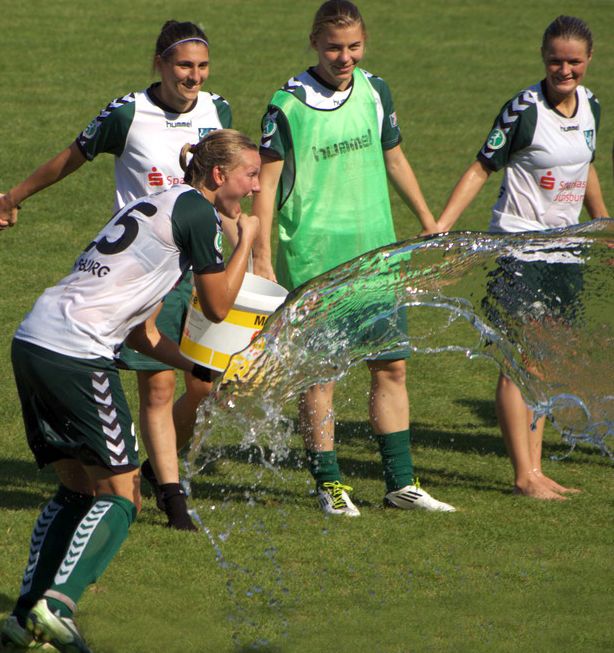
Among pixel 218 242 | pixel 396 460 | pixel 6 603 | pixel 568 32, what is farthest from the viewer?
pixel 568 32

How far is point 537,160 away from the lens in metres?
6.57

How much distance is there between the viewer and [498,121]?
662 centimetres

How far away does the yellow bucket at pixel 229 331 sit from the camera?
5.67m

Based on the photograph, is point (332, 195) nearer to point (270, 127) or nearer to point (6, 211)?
point (270, 127)

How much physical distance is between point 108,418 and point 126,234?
66 cm

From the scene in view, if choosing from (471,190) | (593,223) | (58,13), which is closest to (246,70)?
(58,13)

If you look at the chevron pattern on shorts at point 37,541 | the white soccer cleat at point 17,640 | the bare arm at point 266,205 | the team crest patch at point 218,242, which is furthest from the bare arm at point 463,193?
the white soccer cleat at point 17,640

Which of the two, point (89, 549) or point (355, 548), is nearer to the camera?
point (89, 549)

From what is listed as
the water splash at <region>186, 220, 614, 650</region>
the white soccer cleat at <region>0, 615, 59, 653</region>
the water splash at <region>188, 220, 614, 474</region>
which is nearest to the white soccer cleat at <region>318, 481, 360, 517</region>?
the water splash at <region>186, 220, 614, 650</region>

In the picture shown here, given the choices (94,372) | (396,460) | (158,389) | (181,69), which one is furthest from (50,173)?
(396,460)

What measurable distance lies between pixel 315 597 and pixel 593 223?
1.88m

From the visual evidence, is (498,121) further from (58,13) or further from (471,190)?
(58,13)

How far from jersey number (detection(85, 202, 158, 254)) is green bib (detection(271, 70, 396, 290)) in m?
1.70

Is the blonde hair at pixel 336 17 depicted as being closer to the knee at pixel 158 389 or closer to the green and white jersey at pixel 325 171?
the green and white jersey at pixel 325 171
